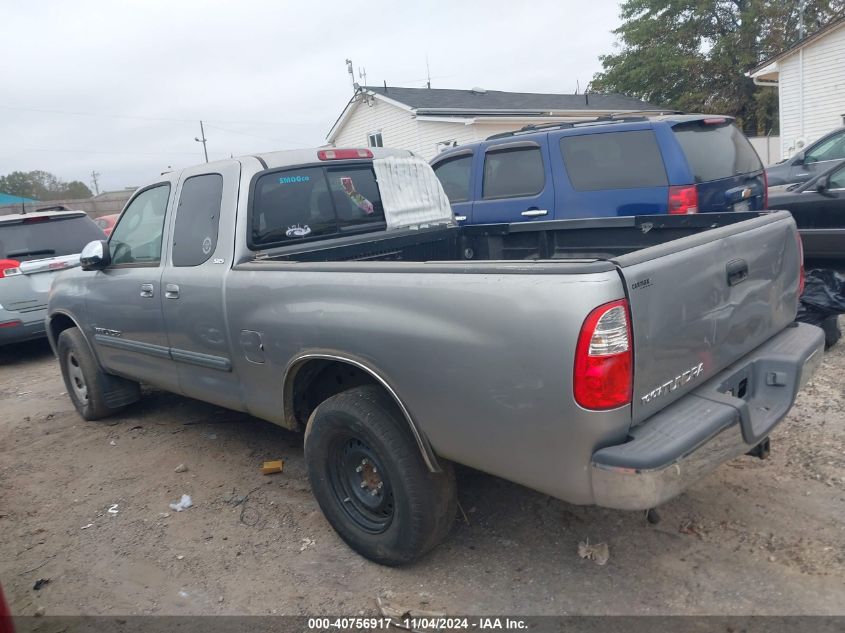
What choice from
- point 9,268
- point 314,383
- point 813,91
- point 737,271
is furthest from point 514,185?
point 813,91

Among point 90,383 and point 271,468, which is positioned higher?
point 90,383

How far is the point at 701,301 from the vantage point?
2652 mm

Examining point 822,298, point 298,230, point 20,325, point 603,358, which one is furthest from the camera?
point 20,325

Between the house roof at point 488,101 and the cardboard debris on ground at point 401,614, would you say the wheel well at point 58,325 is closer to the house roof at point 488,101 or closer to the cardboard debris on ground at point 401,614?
the cardboard debris on ground at point 401,614

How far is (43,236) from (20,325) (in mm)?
1092

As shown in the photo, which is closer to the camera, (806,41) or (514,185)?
(514,185)

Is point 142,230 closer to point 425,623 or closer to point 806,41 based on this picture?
point 425,623

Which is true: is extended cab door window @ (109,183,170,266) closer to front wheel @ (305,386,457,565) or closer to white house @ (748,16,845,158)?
front wheel @ (305,386,457,565)

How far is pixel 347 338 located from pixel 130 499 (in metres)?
2.12

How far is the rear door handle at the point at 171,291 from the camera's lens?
4.10 m

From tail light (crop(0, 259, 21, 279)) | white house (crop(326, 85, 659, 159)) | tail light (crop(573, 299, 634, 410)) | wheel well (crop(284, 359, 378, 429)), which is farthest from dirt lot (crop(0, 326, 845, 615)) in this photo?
white house (crop(326, 85, 659, 159))

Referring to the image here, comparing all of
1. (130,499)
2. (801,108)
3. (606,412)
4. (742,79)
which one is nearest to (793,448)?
(606,412)

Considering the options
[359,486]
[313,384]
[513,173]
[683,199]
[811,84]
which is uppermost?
[811,84]

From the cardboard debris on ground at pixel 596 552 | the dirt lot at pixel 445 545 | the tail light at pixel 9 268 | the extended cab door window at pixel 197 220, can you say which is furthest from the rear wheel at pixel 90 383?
the cardboard debris on ground at pixel 596 552
